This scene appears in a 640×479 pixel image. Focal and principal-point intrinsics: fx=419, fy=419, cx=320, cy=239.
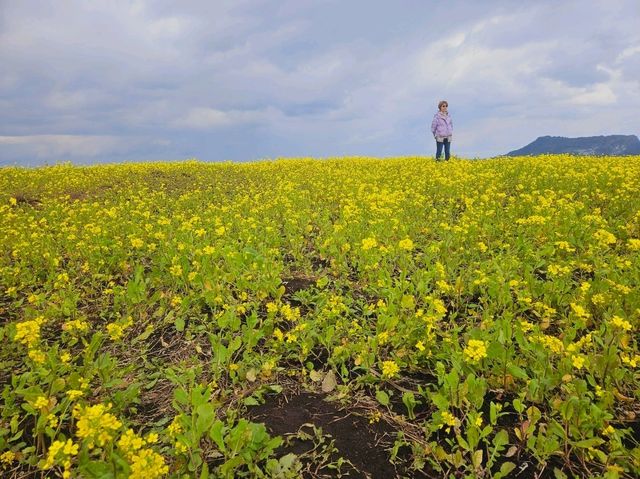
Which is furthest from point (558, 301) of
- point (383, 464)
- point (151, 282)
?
point (151, 282)

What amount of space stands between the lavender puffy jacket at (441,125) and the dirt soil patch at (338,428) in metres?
16.3

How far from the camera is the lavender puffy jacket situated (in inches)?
693

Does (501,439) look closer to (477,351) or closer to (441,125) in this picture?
(477,351)

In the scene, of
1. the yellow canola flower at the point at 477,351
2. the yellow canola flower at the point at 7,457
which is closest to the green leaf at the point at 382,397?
the yellow canola flower at the point at 477,351

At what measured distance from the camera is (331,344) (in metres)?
4.05

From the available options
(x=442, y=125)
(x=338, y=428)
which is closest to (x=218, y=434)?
(x=338, y=428)

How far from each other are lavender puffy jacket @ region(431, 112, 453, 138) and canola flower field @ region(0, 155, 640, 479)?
10.1 metres

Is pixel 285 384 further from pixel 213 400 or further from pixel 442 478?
pixel 442 478

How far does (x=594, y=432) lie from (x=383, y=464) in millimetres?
1513

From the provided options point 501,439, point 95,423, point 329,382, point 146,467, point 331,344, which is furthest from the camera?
point 331,344

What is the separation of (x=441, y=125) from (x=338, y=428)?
1668cm

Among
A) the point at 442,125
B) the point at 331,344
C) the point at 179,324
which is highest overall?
the point at 442,125

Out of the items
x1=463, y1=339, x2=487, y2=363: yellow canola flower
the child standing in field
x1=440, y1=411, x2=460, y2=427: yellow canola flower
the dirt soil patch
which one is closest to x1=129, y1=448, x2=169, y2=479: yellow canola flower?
the dirt soil patch

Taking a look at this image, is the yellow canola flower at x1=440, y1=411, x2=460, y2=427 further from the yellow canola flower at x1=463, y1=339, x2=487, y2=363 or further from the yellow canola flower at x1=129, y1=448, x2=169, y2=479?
the yellow canola flower at x1=129, y1=448, x2=169, y2=479
